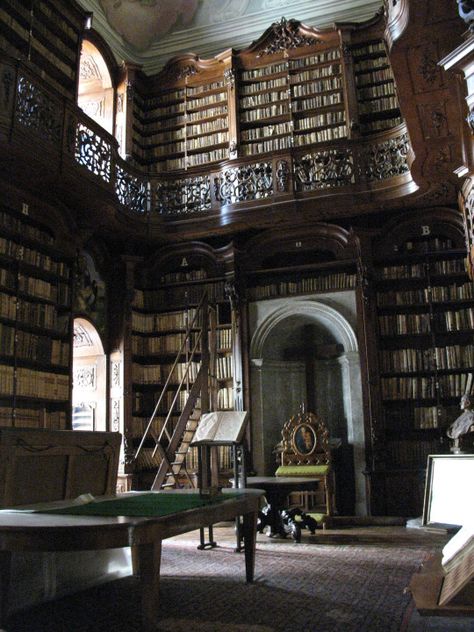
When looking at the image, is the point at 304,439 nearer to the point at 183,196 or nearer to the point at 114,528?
the point at 183,196

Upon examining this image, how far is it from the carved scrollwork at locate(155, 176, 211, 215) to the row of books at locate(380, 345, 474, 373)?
300 centimetres

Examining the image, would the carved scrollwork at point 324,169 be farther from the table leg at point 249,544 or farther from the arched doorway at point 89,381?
the table leg at point 249,544

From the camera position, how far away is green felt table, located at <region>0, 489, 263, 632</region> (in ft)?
7.52

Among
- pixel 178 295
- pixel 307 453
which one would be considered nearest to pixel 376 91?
pixel 178 295

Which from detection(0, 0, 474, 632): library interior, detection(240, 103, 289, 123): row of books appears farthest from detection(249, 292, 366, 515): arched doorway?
detection(240, 103, 289, 123): row of books

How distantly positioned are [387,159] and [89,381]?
462cm

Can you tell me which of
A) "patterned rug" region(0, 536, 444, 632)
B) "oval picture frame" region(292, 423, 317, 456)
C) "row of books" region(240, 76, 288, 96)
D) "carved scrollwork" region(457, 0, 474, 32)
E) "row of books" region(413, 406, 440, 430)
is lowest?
"patterned rug" region(0, 536, 444, 632)

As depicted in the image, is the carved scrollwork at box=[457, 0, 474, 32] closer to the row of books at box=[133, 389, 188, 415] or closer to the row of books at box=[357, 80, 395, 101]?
the row of books at box=[357, 80, 395, 101]

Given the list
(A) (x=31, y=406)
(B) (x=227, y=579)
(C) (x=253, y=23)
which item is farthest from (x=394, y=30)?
(C) (x=253, y=23)

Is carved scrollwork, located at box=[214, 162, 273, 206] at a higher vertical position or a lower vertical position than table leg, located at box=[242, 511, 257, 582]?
higher

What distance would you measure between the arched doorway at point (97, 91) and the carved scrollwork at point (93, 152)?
1628mm

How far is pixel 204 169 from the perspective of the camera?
7.93 metres

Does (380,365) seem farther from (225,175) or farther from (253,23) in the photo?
(253,23)

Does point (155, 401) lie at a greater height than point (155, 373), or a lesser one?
lesser
